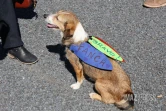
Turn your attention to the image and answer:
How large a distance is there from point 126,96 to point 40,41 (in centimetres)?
185

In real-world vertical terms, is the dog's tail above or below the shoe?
below

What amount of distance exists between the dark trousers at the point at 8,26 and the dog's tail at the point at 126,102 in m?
1.65

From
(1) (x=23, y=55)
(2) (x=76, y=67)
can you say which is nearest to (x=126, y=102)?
(2) (x=76, y=67)

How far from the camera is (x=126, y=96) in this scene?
376cm

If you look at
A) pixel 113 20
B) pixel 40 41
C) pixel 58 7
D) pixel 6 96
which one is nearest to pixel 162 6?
pixel 113 20

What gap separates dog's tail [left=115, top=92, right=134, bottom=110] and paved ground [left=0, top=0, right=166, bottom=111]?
140 mm

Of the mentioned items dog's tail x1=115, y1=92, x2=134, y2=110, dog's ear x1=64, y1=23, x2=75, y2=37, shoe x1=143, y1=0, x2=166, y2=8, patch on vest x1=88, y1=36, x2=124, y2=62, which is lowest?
dog's tail x1=115, y1=92, x2=134, y2=110

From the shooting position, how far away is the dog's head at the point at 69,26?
4031 mm

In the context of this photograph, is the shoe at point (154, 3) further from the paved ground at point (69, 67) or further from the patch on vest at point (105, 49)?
the patch on vest at point (105, 49)

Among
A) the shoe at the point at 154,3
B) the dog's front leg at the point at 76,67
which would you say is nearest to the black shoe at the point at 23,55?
the dog's front leg at the point at 76,67

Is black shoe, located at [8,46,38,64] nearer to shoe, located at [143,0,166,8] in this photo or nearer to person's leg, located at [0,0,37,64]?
person's leg, located at [0,0,37,64]

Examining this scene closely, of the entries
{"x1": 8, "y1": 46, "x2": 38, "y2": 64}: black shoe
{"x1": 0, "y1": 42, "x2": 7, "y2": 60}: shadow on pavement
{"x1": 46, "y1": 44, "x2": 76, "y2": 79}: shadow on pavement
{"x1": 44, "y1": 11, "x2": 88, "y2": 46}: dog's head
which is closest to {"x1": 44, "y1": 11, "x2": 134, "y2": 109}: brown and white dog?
{"x1": 44, "y1": 11, "x2": 88, "y2": 46}: dog's head

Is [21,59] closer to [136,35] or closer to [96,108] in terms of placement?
[96,108]

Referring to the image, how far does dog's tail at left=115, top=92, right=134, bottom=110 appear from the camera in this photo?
377 cm
